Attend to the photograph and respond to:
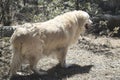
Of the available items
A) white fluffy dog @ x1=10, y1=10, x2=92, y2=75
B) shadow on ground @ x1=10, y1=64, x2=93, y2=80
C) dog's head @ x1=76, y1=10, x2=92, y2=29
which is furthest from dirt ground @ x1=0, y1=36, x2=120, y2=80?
dog's head @ x1=76, y1=10, x2=92, y2=29

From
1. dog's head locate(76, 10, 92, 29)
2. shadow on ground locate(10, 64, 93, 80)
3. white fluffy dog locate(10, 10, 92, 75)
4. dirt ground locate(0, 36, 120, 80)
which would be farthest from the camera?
dog's head locate(76, 10, 92, 29)

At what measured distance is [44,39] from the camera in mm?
6652

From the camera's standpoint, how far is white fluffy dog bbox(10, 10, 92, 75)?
6.40m

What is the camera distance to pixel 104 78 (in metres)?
6.85

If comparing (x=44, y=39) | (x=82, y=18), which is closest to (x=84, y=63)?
(x=82, y=18)

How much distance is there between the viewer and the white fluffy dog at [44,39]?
21.0 feet

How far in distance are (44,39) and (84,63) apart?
1.53 meters

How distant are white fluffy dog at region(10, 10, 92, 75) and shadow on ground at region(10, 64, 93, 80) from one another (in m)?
0.14

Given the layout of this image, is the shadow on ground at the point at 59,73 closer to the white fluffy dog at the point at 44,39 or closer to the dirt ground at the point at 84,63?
the dirt ground at the point at 84,63

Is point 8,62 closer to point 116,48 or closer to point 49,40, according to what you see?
point 49,40

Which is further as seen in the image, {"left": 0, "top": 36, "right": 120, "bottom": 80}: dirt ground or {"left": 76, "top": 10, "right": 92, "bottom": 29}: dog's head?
{"left": 76, "top": 10, "right": 92, "bottom": 29}: dog's head

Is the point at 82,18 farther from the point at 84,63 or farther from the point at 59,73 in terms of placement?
the point at 59,73

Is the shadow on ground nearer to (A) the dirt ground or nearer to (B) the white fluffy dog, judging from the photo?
(A) the dirt ground

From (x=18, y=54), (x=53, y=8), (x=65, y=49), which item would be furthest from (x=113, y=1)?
(x=18, y=54)
